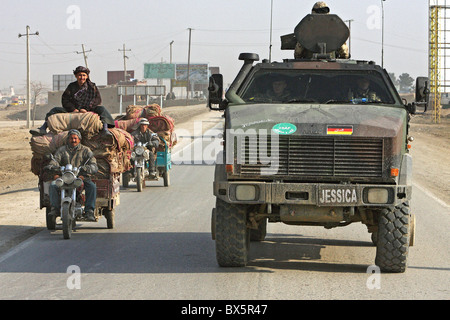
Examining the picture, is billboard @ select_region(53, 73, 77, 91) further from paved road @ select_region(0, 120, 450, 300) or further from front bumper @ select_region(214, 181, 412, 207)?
front bumper @ select_region(214, 181, 412, 207)

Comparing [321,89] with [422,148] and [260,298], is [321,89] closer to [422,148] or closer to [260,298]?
[260,298]

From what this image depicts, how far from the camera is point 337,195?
338 inches

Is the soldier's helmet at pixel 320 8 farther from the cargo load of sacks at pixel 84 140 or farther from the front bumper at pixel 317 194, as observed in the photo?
the front bumper at pixel 317 194

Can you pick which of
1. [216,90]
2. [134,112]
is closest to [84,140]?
[216,90]

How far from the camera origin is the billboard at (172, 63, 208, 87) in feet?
495

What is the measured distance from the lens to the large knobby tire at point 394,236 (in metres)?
8.88

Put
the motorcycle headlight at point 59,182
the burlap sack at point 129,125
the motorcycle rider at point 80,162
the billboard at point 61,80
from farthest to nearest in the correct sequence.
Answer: the billboard at point 61,80
the burlap sack at point 129,125
the motorcycle rider at point 80,162
the motorcycle headlight at point 59,182

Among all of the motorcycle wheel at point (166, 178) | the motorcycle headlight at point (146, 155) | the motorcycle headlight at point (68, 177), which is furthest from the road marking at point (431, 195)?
the motorcycle headlight at point (68, 177)

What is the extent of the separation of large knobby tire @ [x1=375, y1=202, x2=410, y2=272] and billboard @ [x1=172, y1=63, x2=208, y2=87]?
142 m

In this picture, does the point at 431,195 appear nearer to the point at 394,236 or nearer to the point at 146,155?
the point at 146,155

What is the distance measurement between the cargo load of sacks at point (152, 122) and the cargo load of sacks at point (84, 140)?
6.87 m
